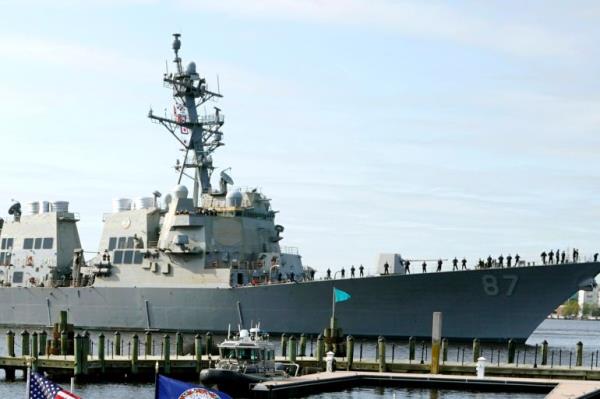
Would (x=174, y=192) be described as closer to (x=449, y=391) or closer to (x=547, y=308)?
(x=547, y=308)

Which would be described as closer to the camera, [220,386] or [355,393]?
Result: [220,386]

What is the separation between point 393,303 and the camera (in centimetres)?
4897

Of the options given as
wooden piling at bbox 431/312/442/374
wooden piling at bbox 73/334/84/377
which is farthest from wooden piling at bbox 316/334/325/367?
wooden piling at bbox 73/334/84/377

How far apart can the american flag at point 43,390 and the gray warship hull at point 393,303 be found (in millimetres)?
34924

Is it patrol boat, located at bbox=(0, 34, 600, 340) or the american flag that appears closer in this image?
the american flag

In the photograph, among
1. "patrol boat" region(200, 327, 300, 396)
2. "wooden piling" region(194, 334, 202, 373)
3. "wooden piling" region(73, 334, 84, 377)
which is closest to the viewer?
"patrol boat" region(200, 327, 300, 396)

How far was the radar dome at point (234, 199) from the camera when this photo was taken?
55281mm

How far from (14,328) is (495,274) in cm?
2927

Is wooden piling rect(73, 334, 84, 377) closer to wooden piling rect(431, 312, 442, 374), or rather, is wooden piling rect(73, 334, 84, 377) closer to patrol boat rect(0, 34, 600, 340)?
wooden piling rect(431, 312, 442, 374)

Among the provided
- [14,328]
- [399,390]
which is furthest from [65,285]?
[399,390]

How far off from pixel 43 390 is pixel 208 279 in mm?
39324

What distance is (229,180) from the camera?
56.5 m

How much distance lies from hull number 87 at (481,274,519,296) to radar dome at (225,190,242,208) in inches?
545

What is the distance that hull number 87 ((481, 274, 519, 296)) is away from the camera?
47562 millimetres
